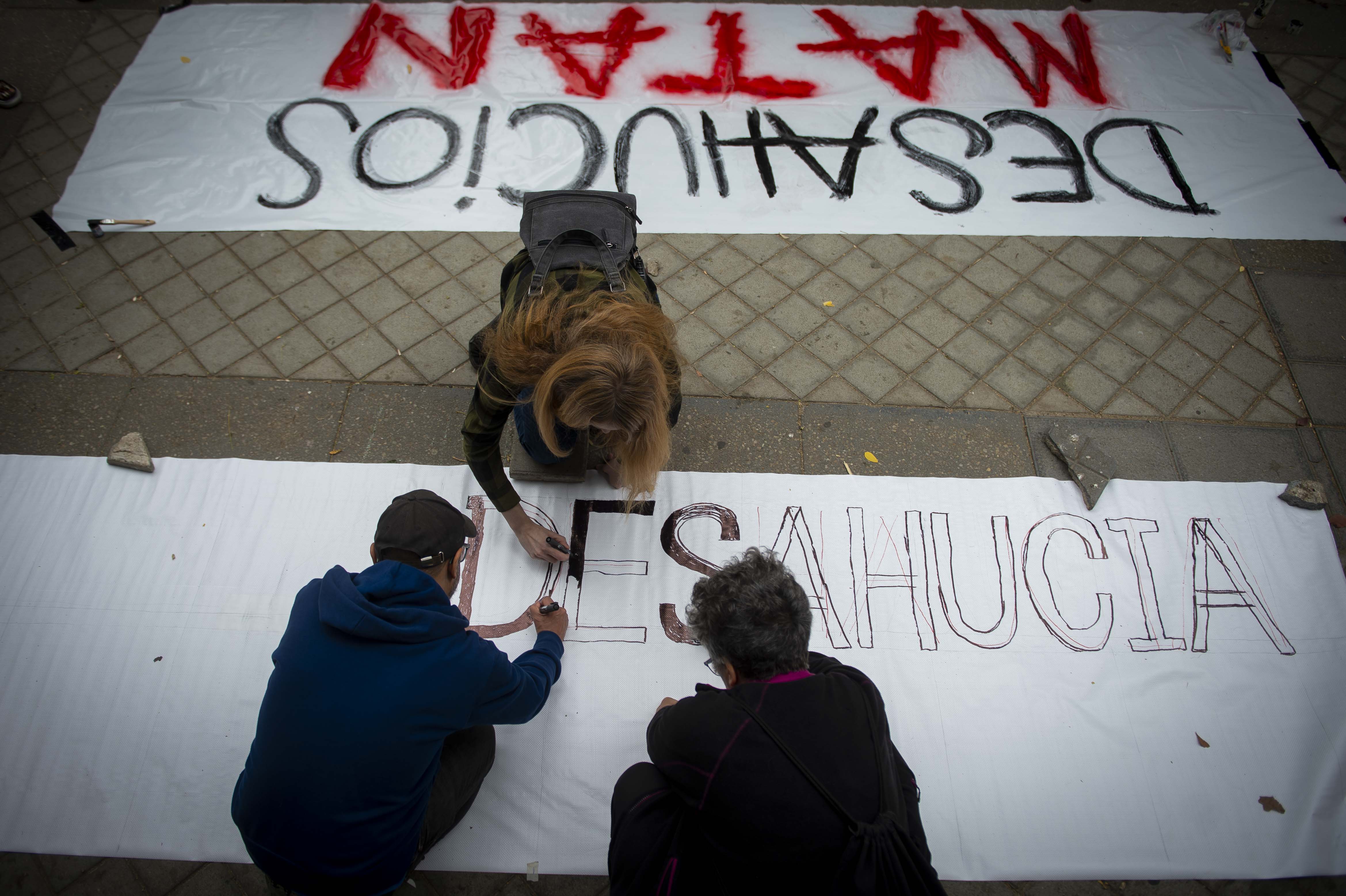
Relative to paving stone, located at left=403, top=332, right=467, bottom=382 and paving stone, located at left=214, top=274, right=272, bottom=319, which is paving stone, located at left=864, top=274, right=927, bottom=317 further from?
paving stone, located at left=214, top=274, right=272, bottom=319

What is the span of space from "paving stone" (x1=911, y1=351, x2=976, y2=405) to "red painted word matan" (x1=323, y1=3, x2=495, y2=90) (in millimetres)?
2987

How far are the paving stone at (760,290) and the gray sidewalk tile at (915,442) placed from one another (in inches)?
23.8

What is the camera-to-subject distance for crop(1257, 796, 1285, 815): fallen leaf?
2.14m

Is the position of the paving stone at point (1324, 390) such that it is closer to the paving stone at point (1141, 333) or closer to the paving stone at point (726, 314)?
the paving stone at point (1141, 333)

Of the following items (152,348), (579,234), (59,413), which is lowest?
(59,413)

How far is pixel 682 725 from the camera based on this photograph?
152 cm

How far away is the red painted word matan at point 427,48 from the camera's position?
384cm

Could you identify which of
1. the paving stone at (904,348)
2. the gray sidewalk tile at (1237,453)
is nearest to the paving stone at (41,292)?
the paving stone at (904,348)

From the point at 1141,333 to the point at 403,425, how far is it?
3359 millimetres

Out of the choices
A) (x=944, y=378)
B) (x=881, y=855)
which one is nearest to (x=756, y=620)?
(x=881, y=855)

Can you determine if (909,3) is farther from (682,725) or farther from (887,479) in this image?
(682,725)

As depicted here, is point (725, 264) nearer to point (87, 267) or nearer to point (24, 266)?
point (87, 267)

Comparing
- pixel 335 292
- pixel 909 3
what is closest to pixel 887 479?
pixel 335 292

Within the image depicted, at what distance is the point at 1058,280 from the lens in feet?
10.7
